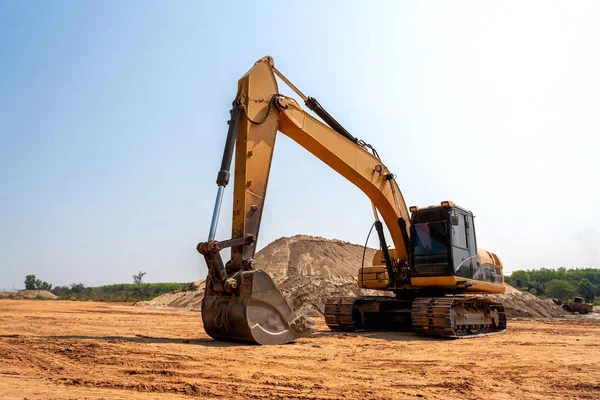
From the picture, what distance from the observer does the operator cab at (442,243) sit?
1087 centimetres

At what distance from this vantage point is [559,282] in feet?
152

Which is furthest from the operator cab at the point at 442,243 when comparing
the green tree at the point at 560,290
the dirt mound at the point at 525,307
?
the green tree at the point at 560,290

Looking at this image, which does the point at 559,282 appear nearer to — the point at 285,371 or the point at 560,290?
the point at 560,290

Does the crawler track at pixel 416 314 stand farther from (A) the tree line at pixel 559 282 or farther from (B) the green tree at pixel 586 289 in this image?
(B) the green tree at pixel 586 289

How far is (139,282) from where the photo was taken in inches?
3140

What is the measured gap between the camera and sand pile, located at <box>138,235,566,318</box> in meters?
20.6

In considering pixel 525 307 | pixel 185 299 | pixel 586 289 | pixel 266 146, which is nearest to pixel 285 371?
pixel 266 146

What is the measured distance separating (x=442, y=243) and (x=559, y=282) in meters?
41.6

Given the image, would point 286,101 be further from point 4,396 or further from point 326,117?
point 4,396

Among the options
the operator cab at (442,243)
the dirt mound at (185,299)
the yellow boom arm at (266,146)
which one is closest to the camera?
the yellow boom arm at (266,146)

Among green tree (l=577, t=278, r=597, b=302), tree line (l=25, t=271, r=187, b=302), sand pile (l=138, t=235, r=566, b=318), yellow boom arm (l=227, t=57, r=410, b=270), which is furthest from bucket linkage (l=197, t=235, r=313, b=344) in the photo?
green tree (l=577, t=278, r=597, b=302)

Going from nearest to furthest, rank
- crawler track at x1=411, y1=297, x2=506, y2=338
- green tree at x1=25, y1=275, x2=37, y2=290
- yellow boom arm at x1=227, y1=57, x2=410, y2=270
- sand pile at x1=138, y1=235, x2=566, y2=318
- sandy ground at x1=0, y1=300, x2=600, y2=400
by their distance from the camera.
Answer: sandy ground at x1=0, y1=300, x2=600, y2=400 < yellow boom arm at x1=227, y1=57, x2=410, y2=270 < crawler track at x1=411, y1=297, x2=506, y2=338 < sand pile at x1=138, y1=235, x2=566, y2=318 < green tree at x1=25, y1=275, x2=37, y2=290

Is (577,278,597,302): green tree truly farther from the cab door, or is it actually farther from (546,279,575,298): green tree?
the cab door

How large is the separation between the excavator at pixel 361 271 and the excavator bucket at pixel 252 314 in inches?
0.6
